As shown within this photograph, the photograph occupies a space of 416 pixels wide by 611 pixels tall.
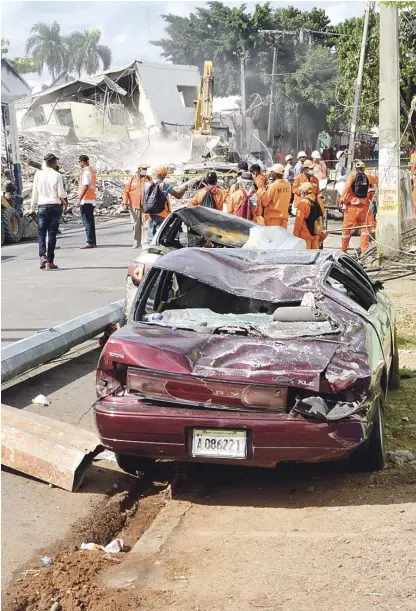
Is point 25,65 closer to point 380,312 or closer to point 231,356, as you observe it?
point 380,312

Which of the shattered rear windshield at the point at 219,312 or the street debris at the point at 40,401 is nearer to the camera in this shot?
the shattered rear windshield at the point at 219,312

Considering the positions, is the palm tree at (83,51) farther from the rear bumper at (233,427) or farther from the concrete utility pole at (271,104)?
the rear bumper at (233,427)

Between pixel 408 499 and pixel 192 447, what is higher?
pixel 192 447

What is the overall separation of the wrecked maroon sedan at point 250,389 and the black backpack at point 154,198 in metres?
9.41

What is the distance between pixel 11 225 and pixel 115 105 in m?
31.6

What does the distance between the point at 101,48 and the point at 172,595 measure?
103 meters

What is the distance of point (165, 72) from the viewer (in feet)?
173

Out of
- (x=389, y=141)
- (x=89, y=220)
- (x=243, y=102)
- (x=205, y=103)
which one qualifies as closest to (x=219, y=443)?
(x=389, y=141)

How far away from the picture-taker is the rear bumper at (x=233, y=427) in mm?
4824

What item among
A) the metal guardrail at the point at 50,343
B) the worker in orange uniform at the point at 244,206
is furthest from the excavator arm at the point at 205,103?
the metal guardrail at the point at 50,343

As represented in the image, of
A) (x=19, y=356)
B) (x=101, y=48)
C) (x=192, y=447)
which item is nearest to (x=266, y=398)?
(x=192, y=447)

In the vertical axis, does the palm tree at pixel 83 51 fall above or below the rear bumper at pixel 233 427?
above

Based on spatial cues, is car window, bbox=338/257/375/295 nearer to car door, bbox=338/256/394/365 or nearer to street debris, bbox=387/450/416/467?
car door, bbox=338/256/394/365

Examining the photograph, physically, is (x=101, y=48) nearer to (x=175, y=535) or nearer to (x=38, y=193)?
(x=38, y=193)
